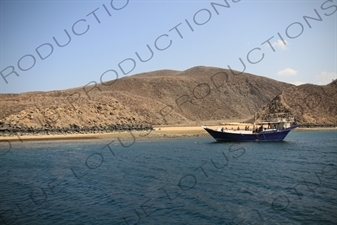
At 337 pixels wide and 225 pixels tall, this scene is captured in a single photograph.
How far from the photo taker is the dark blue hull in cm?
4347

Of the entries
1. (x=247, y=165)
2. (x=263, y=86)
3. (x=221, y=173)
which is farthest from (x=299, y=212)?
(x=263, y=86)

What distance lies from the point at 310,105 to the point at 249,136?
49226 millimetres

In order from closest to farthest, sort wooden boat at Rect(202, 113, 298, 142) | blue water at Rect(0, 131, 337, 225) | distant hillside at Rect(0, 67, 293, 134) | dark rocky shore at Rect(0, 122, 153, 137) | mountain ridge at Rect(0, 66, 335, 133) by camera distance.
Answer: blue water at Rect(0, 131, 337, 225)
wooden boat at Rect(202, 113, 298, 142)
dark rocky shore at Rect(0, 122, 153, 137)
mountain ridge at Rect(0, 66, 335, 133)
distant hillside at Rect(0, 67, 293, 134)

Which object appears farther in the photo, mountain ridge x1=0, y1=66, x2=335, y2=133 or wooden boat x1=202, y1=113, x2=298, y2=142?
mountain ridge x1=0, y1=66, x2=335, y2=133

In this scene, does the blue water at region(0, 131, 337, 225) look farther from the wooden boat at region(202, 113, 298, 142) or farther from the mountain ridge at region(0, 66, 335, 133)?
the mountain ridge at region(0, 66, 335, 133)

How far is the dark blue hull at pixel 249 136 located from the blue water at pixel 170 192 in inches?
728

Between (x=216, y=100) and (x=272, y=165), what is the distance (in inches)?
3663

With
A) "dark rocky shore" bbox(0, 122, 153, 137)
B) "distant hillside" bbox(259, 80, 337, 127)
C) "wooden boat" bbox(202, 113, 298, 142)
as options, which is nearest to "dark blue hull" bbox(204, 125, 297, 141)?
"wooden boat" bbox(202, 113, 298, 142)

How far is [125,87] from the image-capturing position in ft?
371

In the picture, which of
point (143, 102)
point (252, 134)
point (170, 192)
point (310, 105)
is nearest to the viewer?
point (170, 192)

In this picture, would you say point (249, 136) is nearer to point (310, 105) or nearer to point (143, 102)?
point (310, 105)

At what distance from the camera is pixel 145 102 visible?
9338 centimetres

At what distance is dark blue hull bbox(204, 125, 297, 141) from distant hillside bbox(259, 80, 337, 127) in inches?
1331

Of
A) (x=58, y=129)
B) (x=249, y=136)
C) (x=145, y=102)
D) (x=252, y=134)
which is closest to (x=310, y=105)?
(x=252, y=134)
